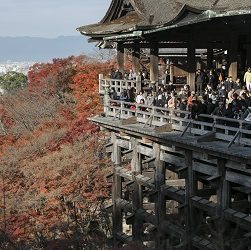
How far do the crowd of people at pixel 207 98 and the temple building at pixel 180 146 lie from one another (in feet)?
0.86

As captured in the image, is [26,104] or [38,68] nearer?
[26,104]

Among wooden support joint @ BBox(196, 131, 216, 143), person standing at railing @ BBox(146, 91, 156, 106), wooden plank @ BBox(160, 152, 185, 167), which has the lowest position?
wooden plank @ BBox(160, 152, 185, 167)

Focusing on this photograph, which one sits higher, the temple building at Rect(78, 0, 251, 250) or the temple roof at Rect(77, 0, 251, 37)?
the temple roof at Rect(77, 0, 251, 37)

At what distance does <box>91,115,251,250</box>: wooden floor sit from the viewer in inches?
508

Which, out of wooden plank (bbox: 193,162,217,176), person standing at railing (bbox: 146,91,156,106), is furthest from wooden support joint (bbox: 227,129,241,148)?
person standing at railing (bbox: 146,91,156,106)

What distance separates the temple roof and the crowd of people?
2.08 metres

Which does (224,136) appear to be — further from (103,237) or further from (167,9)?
(103,237)

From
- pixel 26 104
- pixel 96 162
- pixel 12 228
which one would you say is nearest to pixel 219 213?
pixel 12 228

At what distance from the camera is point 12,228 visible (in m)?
24.8

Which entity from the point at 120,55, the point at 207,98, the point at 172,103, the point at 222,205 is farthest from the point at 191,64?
the point at 222,205

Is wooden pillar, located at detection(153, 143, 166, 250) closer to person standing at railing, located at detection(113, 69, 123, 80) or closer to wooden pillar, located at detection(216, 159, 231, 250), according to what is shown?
wooden pillar, located at detection(216, 159, 231, 250)

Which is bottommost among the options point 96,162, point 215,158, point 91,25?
point 96,162

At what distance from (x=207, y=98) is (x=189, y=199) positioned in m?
2.72

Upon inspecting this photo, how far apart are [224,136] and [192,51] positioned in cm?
616
